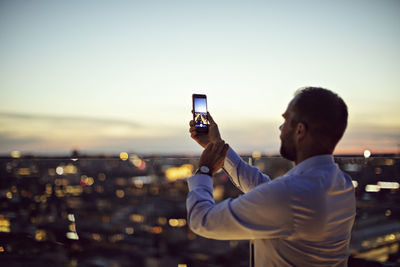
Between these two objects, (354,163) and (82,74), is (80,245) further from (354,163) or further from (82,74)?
(82,74)

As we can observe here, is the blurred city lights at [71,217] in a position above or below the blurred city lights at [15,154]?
below

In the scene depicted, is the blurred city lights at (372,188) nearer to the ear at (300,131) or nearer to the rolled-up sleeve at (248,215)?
the ear at (300,131)

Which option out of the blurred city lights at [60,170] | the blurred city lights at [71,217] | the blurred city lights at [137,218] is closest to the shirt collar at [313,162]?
the blurred city lights at [60,170]

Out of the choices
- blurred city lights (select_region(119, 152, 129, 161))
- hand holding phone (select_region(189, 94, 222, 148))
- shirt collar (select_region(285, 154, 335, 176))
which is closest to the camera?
shirt collar (select_region(285, 154, 335, 176))

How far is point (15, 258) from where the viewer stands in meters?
2.55

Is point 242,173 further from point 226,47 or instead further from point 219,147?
point 226,47

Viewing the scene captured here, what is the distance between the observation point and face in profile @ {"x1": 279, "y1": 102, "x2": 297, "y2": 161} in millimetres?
957

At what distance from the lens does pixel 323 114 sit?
2.85 feet

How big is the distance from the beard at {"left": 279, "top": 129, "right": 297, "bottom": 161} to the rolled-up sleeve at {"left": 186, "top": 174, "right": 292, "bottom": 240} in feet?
0.70

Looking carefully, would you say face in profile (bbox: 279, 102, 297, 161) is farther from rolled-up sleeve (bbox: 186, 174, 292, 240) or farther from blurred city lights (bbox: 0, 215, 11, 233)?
blurred city lights (bbox: 0, 215, 11, 233)

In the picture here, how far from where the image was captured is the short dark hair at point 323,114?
870mm

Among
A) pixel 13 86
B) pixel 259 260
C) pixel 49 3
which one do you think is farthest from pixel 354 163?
pixel 13 86

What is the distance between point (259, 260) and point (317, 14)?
4.75m

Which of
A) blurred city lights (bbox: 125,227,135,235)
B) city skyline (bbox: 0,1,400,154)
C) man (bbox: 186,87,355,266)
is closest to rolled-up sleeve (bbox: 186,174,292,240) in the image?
man (bbox: 186,87,355,266)
